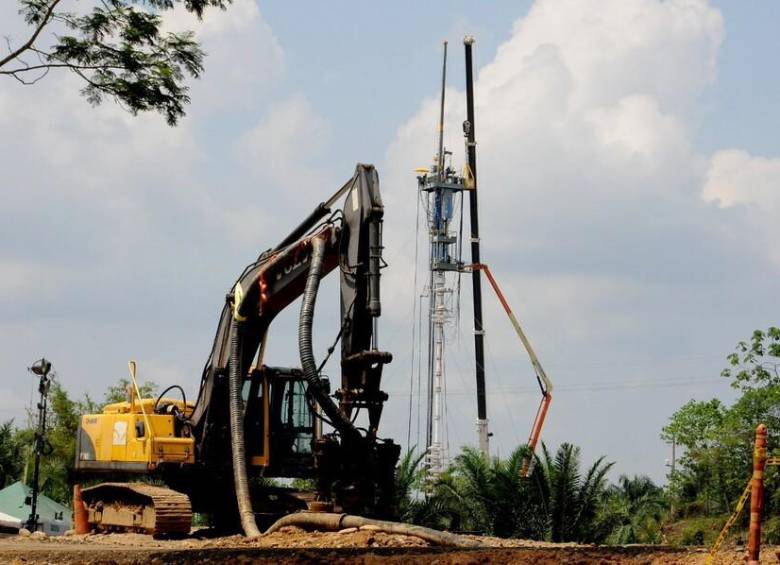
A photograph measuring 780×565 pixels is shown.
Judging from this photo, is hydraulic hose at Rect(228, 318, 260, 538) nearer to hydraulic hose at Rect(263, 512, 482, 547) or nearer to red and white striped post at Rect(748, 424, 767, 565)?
hydraulic hose at Rect(263, 512, 482, 547)

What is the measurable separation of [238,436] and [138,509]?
9.19ft

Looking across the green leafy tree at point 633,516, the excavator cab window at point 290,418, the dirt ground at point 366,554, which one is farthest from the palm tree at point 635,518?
the dirt ground at point 366,554

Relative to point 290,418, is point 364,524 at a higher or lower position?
lower

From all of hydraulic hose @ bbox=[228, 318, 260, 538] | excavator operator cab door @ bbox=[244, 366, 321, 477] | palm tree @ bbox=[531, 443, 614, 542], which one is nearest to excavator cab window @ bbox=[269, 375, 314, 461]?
excavator operator cab door @ bbox=[244, 366, 321, 477]

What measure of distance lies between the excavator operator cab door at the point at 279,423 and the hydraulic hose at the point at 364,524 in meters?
2.64

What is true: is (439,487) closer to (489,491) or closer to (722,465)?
(489,491)

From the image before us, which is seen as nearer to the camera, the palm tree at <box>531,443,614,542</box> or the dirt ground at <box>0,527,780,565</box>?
the dirt ground at <box>0,527,780,565</box>

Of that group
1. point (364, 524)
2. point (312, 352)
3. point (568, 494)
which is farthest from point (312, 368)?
point (568, 494)

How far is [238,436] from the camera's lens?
79.0ft

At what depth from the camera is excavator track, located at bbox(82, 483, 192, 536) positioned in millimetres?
24234

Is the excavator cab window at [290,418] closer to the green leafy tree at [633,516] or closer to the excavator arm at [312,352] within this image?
the excavator arm at [312,352]

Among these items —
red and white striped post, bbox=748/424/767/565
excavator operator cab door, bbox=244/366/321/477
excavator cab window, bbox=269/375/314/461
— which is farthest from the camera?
excavator cab window, bbox=269/375/314/461

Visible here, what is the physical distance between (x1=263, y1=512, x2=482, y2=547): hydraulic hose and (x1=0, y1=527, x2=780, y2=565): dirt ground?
5.3 inches

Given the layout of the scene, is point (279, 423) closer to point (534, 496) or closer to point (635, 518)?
point (534, 496)
